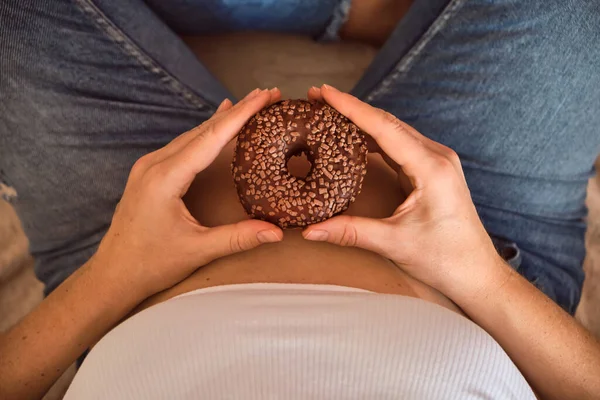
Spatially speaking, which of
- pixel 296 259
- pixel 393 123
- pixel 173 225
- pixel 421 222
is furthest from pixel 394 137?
pixel 173 225

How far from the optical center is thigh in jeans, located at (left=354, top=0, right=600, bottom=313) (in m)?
0.90

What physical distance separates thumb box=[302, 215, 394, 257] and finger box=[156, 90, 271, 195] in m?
0.17

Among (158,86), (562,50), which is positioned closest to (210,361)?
(158,86)

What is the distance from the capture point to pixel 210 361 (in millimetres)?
583

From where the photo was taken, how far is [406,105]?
1008mm

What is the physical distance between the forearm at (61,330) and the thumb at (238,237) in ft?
0.55

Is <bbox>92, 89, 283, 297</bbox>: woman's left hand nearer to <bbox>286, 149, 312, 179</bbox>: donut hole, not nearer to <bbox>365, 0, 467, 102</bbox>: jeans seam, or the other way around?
<bbox>286, 149, 312, 179</bbox>: donut hole

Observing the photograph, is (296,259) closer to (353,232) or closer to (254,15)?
(353,232)

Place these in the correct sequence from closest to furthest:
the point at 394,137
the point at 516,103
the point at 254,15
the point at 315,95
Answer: the point at 394,137 < the point at 315,95 < the point at 516,103 < the point at 254,15

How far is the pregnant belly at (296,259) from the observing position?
2.41 feet

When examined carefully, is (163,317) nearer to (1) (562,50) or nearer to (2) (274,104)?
(2) (274,104)

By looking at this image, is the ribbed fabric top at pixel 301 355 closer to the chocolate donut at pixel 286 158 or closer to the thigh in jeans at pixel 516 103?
the chocolate donut at pixel 286 158

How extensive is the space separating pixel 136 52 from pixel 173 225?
41 centimetres

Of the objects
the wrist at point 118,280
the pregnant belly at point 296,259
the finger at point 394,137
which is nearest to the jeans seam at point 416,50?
the pregnant belly at point 296,259
